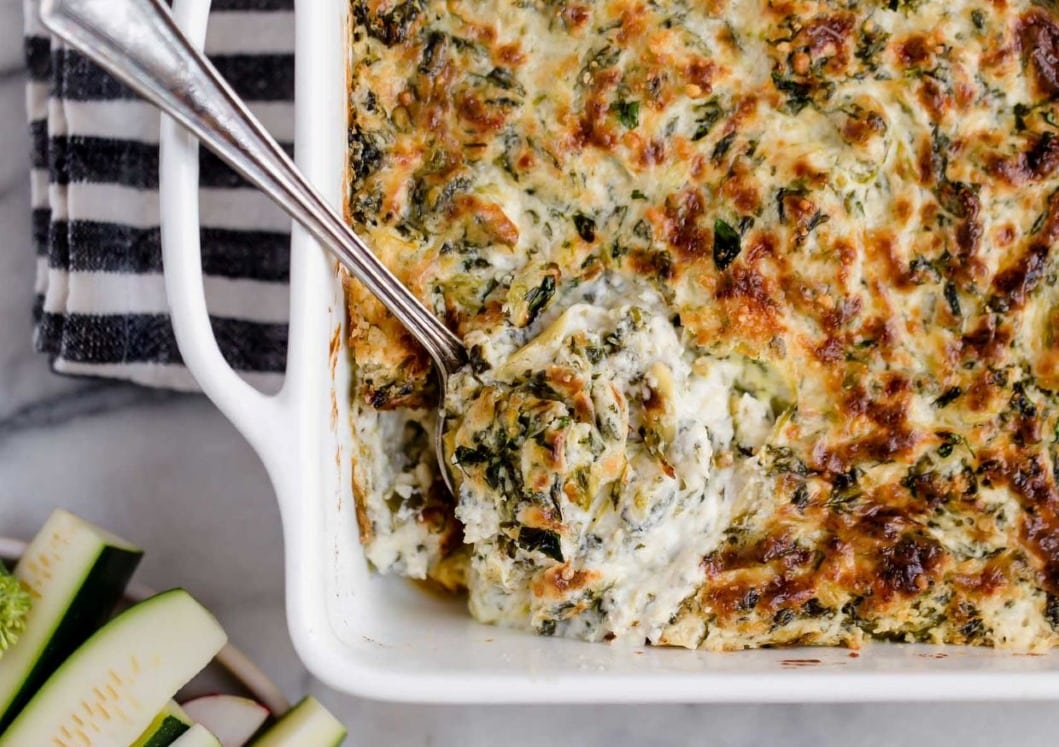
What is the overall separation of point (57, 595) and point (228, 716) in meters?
0.47

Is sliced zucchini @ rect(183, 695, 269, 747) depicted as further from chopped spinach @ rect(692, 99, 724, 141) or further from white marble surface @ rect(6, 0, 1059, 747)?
chopped spinach @ rect(692, 99, 724, 141)

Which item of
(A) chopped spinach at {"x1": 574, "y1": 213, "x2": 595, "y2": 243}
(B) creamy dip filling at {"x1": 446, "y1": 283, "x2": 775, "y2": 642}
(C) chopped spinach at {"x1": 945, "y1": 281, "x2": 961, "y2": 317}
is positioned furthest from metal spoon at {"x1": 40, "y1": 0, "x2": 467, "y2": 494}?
(C) chopped spinach at {"x1": 945, "y1": 281, "x2": 961, "y2": 317}

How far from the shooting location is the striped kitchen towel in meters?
2.64

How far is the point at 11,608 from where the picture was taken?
8.04 feet

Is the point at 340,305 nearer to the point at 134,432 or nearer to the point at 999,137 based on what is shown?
the point at 134,432

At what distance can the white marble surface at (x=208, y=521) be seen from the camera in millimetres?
2689

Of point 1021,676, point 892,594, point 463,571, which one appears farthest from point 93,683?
point 1021,676

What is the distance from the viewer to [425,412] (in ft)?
7.27

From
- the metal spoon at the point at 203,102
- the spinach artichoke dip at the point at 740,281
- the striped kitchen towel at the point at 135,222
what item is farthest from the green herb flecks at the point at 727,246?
the striped kitchen towel at the point at 135,222

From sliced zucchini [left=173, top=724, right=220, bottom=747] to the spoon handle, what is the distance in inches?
43.5

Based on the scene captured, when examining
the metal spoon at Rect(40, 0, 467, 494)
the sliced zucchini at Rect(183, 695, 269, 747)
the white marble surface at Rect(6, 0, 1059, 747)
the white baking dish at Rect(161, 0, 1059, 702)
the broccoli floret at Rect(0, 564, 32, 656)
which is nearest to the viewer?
the metal spoon at Rect(40, 0, 467, 494)

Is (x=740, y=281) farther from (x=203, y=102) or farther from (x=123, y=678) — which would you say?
(x=123, y=678)

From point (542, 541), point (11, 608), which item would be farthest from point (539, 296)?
point (11, 608)

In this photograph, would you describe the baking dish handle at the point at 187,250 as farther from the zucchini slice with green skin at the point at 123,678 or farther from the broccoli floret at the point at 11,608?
the broccoli floret at the point at 11,608
